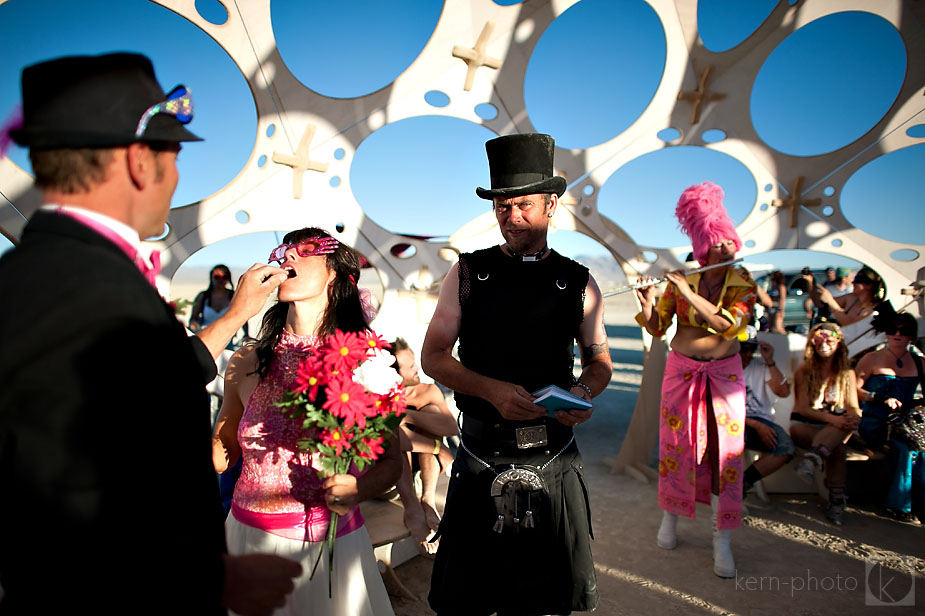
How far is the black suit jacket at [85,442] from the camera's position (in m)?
0.81

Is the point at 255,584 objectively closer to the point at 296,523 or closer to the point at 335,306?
the point at 296,523

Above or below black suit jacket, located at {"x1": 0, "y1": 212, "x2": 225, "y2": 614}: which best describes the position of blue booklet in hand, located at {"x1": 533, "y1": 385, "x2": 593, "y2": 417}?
below

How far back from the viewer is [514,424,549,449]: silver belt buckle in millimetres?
2161

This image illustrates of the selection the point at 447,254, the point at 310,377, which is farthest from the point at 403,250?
the point at 310,377

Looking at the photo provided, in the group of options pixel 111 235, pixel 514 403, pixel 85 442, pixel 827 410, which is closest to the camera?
pixel 85 442

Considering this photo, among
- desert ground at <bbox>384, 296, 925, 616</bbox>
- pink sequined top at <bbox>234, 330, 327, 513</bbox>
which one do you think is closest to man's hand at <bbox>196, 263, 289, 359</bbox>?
pink sequined top at <bbox>234, 330, 327, 513</bbox>

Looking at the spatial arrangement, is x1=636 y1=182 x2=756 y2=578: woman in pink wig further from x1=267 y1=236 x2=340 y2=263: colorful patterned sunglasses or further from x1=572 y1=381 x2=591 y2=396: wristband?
x1=267 y1=236 x2=340 y2=263: colorful patterned sunglasses

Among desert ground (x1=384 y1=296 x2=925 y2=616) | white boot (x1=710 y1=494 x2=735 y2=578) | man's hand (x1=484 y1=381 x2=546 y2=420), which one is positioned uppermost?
man's hand (x1=484 y1=381 x2=546 y2=420)

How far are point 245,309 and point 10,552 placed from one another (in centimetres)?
111

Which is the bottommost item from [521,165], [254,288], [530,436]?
[530,436]

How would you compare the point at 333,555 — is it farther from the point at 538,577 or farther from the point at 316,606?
the point at 538,577

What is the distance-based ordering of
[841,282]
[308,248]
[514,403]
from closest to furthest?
[514,403] → [308,248] → [841,282]

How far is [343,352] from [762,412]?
4661mm

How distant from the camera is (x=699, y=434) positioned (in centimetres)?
387
